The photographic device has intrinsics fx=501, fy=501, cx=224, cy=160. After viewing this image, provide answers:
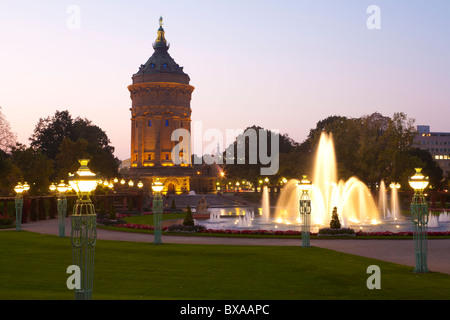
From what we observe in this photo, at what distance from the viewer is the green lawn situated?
1301 cm

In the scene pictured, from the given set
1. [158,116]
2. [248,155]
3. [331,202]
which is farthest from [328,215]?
[158,116]

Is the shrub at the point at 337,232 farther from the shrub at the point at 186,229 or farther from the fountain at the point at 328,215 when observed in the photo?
the shrub at the point at 186,229

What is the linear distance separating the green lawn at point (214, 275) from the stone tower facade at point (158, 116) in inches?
3339

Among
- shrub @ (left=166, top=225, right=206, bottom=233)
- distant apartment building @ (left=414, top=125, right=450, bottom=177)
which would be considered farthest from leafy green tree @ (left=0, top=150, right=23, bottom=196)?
distant apartment building @ (left=414, top=125, right=450, bottom=177)

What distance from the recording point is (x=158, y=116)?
109062mm

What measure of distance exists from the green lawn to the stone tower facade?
84802mm

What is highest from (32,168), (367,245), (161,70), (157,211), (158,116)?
(161,70)

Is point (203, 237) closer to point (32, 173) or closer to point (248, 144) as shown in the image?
point (32, 173)

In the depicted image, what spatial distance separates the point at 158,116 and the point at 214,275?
95.1 meters

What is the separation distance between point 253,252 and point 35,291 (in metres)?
10.2

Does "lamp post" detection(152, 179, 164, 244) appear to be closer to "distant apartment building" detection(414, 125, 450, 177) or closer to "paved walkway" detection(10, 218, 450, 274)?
"paved walkway" detection(10, 218, 450, 274)

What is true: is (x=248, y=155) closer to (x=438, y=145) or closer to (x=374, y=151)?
(x=374, y=151)

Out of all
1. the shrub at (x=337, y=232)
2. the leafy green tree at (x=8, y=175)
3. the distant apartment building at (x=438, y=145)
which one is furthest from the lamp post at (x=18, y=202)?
the distant apartment building at (x=438, y=145)

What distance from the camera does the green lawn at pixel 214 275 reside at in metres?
13.0
